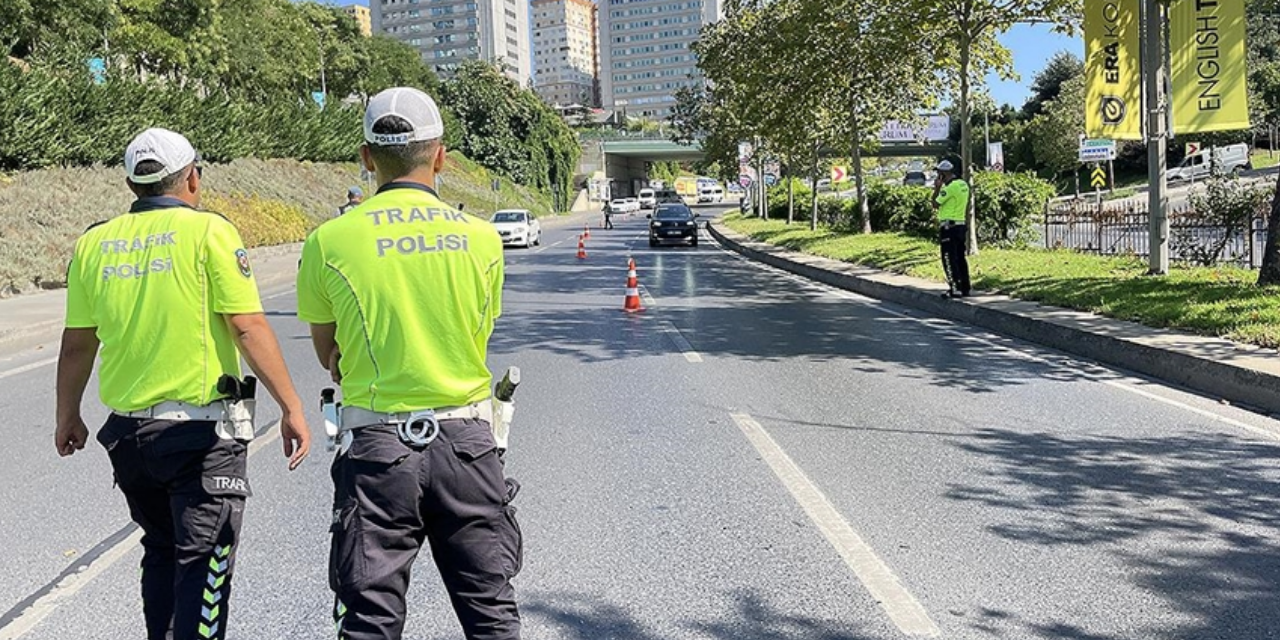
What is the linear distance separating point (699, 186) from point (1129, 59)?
9673 cm

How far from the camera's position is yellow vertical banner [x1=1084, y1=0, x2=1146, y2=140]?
15.0 metres

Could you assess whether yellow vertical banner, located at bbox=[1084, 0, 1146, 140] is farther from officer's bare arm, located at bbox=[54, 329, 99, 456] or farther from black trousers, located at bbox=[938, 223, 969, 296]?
officer's bare arm, located at bbox=[54, 329, 99, 456]

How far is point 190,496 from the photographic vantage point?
325 cm

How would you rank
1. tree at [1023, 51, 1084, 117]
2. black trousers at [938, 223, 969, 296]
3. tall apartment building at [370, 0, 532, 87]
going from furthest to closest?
1. tall apartment building at [370, 0, 532, 87]
2. tree at [1023, 51, 1084, 117]
3. black trousers at [938, 223, 969, 296]

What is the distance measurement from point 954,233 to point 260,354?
12.1 m

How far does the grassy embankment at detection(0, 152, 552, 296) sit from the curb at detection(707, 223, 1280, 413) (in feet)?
30.3

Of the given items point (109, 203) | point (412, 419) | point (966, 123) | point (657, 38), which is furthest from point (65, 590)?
point (657, 38)

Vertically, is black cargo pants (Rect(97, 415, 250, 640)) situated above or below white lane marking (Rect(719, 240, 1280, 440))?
above

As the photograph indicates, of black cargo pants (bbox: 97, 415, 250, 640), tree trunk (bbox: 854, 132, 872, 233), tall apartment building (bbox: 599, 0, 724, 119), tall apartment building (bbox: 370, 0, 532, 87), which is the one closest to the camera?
black cargo pants (bbox: 97, 415, 250, 640)

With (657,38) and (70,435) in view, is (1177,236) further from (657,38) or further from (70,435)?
(657,38)

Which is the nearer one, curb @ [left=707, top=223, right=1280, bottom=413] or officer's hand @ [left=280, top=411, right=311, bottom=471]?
officer's hand @ [left=280, top=411, right=311, bottom=471]

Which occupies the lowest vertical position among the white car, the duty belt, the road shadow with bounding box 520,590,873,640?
the road shadow with bounding box 520,590,873,640

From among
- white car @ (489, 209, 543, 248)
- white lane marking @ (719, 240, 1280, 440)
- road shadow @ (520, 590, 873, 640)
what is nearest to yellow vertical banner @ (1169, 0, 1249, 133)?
white lane marking @ (719, 240, 1280, 440)

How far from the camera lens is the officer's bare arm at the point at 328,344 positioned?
2850 millimetres
